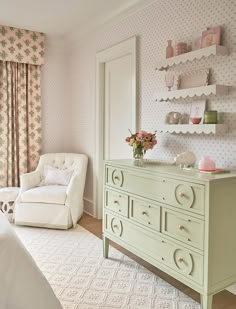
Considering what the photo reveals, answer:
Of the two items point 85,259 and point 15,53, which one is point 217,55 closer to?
point 85,259

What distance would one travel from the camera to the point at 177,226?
2.08 meters

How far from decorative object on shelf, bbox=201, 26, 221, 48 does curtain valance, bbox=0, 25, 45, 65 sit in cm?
267

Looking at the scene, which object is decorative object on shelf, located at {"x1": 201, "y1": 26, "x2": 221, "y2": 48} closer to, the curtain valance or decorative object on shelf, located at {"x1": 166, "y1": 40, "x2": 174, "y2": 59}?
decorative object on shelf, located at {"x1": 166, "y1": 40, "x2": 174, "y2": 59}

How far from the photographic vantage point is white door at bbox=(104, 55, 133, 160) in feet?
11.5

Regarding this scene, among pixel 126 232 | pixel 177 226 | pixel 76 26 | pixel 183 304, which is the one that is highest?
pixel 76 26

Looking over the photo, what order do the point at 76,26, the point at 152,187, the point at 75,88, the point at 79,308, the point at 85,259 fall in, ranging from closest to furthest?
the point at 79,308 < the point at 152,187 < the point at 85,259 < the point at 76,26 < the point at 75,88

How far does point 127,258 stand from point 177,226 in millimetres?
999

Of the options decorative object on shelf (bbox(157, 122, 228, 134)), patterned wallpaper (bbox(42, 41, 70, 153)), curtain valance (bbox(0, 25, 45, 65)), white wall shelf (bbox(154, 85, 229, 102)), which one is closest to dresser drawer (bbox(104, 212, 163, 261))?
decorative object on shelf (bbox(157, 122, 228, 134))

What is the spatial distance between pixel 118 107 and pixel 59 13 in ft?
4.29

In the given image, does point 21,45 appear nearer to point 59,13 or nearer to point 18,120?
point 59,13

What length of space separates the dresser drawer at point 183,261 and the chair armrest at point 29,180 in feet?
7.33

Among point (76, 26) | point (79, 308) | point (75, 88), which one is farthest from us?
point (75, 88)

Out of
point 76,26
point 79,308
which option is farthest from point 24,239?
point 76,26

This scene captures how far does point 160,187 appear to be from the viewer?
2.21 meters
